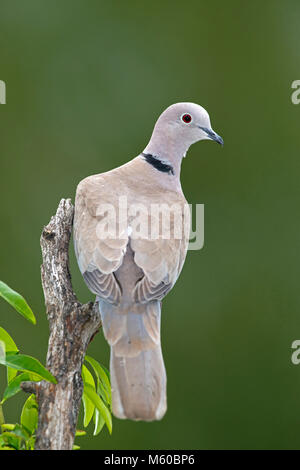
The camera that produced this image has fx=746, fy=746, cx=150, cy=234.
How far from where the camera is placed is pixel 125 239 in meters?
2.37

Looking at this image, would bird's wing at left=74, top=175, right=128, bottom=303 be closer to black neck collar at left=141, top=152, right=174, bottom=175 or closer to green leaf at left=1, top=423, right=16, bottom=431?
black neck collar at left=141, top=152, right=174, bottom=175

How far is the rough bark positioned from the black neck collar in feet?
2.00

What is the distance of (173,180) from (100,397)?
96cm

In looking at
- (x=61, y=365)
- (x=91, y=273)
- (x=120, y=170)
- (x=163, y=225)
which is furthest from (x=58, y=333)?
(x=120, y=170)

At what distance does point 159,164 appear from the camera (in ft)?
9.52

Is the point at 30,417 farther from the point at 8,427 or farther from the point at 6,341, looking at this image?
the point at 6,341

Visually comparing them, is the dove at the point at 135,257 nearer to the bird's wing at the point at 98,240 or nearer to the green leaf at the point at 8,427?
the bird's wing at the point at 98,240
